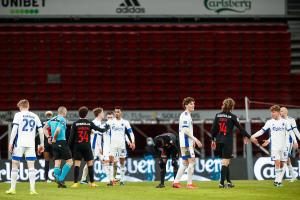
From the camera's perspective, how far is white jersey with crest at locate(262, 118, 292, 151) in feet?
71.3

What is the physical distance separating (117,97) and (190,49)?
14.8 ft

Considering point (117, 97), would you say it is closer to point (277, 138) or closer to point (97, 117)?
point (97, 117)

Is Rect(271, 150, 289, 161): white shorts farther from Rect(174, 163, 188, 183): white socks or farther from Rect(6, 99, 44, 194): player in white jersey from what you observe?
Rect(6, 99, 44, 194): player in white jersey

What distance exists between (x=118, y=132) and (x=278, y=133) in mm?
5156

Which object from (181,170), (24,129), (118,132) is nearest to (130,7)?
(118,132)

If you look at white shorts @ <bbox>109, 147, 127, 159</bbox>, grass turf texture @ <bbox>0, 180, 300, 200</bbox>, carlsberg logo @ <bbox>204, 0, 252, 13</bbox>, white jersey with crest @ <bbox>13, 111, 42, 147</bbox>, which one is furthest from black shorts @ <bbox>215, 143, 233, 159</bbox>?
carlsberg logo @ <bbox>204, 0, 252, 13</bbox>

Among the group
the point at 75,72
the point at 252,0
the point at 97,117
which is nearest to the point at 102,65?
the point at 75,72

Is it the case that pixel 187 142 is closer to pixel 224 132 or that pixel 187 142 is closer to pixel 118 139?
pixel 224 132

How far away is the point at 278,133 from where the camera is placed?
21797 mm

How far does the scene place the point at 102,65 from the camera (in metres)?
37.2

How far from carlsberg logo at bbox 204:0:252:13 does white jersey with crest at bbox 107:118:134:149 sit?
1658cm

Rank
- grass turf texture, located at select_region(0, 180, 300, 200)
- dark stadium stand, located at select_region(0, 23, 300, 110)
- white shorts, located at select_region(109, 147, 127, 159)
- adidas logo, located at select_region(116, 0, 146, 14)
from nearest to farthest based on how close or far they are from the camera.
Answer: grass turf texture, located at select_region(0, 180, 300, 200) → white shorts, located at select_region(109, 147, 127, 159) → dark stadium stand, located at select_region(0, 23, 300, 110) → adidas logo, located at select_region(116, 0, 146, 14)

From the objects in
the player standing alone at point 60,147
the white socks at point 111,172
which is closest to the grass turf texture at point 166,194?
the player standing alone at point 60,147

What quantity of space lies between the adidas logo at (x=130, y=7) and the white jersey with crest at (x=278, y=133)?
58.9ft
